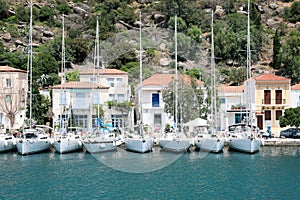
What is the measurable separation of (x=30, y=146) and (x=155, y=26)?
50.3 m

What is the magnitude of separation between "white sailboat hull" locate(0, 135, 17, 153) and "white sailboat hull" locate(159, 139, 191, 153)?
Result: 10683 millimetres

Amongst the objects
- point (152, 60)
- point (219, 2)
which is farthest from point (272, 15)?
point (152, 60)

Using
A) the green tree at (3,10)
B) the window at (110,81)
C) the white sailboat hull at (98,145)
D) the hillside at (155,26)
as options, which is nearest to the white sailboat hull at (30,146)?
the white sailboat hull at (98,145)

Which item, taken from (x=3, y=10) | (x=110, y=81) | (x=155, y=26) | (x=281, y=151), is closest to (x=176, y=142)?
(x=281, y=151)

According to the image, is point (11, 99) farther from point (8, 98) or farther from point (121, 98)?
point (121, 98)

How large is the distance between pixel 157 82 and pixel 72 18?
44021 mm

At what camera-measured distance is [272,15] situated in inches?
3597

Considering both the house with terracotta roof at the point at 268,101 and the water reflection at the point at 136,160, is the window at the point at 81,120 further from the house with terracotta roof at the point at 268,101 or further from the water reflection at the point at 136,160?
the house with terracotta roof at the point at 268,101

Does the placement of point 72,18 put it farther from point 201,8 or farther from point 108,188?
point 108,188

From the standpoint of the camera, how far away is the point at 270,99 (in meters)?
46.6

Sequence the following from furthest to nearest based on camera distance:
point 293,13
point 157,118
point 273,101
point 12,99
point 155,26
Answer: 1. point 293,13
2. point 155,26
3. point 273,101
4. point 12,99
5. point 157,118

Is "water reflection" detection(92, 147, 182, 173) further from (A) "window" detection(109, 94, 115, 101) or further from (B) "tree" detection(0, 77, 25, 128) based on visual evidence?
(B) "tree" detection(0, 77, 25, 128)

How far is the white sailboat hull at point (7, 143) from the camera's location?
1438 inches

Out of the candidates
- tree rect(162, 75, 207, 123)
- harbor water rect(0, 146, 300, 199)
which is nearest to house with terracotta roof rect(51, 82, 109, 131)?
tree rect(162, 75, 207, 123)
